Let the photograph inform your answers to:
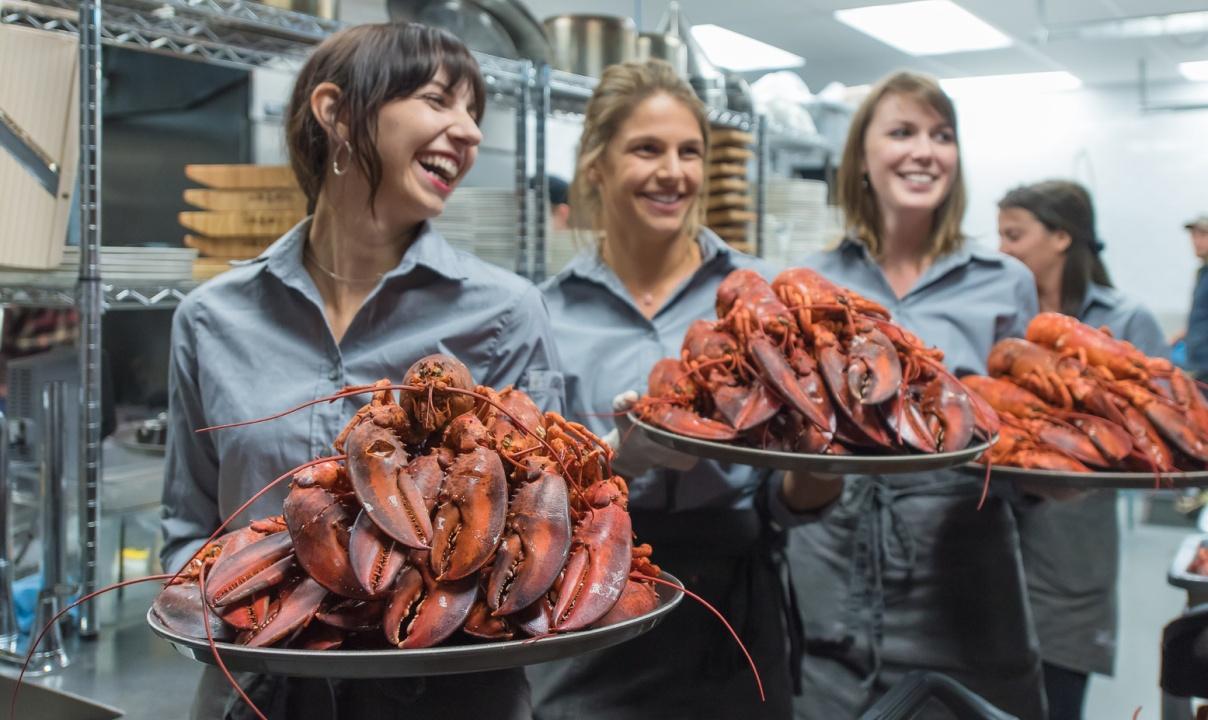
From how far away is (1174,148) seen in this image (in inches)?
394

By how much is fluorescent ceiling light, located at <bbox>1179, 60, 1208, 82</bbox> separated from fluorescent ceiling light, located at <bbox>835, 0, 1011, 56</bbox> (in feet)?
7.10

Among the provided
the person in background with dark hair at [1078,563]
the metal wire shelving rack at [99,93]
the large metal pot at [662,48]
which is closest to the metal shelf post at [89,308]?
the metal wire shelving rack at [99,93]

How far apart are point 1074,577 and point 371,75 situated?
236cm

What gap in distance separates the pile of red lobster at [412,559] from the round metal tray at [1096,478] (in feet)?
2.59

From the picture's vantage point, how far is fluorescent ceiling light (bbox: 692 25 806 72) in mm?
7867

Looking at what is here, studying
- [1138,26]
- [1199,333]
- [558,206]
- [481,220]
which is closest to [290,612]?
[481,220]

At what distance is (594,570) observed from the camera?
3.05ft

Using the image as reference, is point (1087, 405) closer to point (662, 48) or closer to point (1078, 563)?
point (1078, 563)

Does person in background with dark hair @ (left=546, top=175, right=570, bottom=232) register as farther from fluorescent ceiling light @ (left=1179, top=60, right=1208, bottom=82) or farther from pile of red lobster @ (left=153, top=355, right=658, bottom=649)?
fluorescent ceiling light @ (left=1179, top=60, right=1208, bottom=82)

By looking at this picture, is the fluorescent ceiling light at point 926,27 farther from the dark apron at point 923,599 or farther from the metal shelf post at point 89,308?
the metal shelf post at point 89,308

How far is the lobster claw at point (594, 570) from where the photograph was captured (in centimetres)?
89

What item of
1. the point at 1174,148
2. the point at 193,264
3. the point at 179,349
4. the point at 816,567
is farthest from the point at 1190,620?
the point at 1174,148

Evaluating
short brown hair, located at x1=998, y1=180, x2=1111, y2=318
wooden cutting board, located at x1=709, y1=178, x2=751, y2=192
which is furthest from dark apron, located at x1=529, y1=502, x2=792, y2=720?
wooden cutting board, located at x1=709, y1=178, x2=751, y2=192

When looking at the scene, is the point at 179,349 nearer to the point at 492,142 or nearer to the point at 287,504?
the point at 287,504
